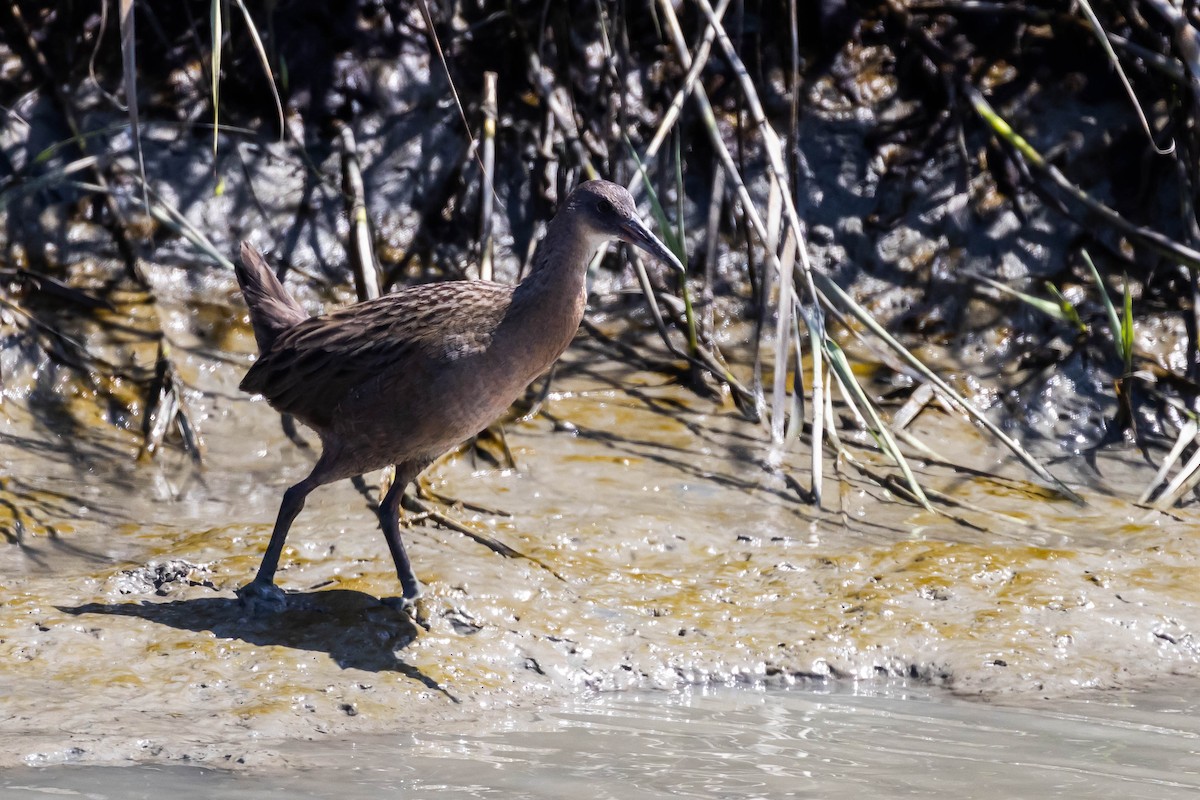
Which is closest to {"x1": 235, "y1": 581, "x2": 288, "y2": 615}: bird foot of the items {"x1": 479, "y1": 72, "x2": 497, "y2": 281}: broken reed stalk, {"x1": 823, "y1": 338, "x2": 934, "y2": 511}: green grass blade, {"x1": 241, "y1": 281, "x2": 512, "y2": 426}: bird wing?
{"x1": 241, "y1": 281, "x2": 512, "y2": 426}: bird wing

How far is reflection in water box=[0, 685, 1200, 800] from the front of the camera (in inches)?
130

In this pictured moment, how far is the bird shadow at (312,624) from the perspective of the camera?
4.07 m

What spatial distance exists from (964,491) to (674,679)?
1.76 metres

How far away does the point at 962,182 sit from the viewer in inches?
265

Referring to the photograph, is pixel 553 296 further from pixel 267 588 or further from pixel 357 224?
pixel 357 224

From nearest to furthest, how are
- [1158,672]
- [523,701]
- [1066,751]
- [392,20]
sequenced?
[1066,751] < [523,701] < [1158,672] < [392,20]

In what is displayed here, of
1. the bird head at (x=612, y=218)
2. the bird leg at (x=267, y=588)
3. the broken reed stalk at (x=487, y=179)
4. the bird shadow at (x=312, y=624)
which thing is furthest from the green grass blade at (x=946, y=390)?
the bird leg at (x=267, y=588)

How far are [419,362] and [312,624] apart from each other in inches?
31.1

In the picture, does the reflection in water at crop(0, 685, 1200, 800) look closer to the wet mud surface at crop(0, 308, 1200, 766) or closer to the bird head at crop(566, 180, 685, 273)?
the wet mud surface at crop(0, 308, 1200, 766)

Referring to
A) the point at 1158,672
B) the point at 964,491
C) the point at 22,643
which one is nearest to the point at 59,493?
the point at 22,643

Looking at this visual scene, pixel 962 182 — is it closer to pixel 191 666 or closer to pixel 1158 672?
pixel 1158 672

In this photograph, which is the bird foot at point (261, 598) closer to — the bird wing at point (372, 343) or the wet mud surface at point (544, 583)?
the wet mud surface at point (544, 583)

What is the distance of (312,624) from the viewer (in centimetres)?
420

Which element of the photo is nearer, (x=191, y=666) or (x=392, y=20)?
(x=191, y=666)
